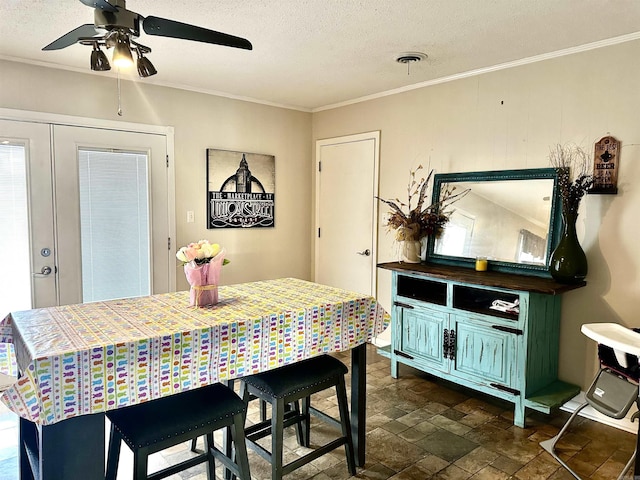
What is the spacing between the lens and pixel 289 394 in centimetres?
212

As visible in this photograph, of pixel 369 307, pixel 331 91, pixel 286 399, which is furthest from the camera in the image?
pixel 331 91

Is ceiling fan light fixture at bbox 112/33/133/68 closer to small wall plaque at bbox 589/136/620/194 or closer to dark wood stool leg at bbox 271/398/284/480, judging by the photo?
dark wood stool leg at bbox 271/398/284/480

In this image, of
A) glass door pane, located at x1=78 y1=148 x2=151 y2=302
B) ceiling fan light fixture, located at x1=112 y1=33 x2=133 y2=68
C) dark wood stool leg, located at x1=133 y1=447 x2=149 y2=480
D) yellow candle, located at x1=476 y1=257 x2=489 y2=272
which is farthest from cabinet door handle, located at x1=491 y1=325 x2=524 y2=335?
glass door pane, located at x1=78 y1=148 x2=151 y2=302

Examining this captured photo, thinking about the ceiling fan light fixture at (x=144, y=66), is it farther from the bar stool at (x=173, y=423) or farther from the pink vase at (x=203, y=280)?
the bar stool at (x=173, y=423)

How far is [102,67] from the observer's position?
203 cm

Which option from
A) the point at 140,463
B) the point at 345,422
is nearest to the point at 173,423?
the point at 140,463

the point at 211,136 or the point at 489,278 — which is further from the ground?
the point at 211,136

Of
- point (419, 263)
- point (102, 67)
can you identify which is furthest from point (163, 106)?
point (419, 263)

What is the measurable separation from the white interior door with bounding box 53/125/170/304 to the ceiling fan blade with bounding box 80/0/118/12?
2.16 m

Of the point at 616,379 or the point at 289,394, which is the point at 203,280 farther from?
the point at 616,379

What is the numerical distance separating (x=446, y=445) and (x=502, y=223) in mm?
1655

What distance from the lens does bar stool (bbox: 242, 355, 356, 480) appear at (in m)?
2.08

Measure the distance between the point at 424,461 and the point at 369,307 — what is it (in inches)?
37.5

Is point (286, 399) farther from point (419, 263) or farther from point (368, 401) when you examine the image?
point (419, 263)
